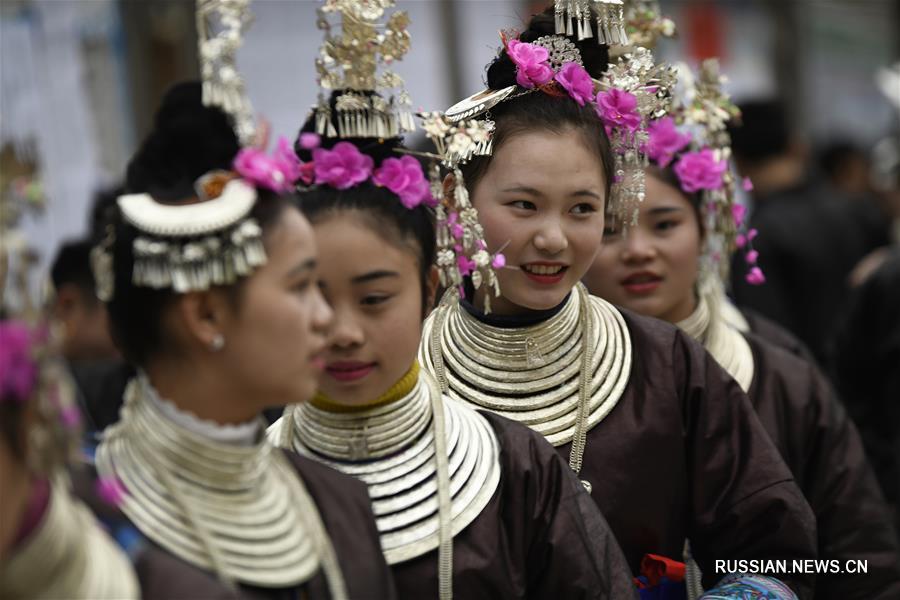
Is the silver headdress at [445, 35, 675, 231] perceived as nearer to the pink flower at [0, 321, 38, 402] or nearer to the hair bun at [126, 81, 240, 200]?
the hair bun at [126, 81, 240, 200]

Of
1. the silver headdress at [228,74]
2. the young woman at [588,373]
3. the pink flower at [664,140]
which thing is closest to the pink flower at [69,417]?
the silver headdress at [228,74]

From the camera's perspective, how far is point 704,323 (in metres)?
4.01

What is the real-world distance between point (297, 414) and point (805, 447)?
162 cm

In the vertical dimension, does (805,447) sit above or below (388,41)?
below

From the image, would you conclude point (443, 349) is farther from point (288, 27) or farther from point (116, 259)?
point (288, 27)

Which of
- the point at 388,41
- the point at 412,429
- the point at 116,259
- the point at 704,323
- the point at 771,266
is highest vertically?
the point at 388,41

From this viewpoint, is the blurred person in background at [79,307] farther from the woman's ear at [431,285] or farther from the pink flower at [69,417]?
the pink flower at [69,417]

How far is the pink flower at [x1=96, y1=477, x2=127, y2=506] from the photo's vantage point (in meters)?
2.14

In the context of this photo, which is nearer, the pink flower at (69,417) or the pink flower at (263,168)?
the pink flower at (69,417)

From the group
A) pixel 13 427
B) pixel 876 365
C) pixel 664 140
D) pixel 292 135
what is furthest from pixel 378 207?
pixel 292 135

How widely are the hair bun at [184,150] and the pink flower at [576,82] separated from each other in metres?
1.11

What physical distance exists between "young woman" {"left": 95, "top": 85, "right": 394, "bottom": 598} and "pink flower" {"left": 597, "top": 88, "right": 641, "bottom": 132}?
1.13 metres

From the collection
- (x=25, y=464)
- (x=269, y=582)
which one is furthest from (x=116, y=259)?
(x=269, y=582)

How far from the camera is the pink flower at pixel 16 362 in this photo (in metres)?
1.86
